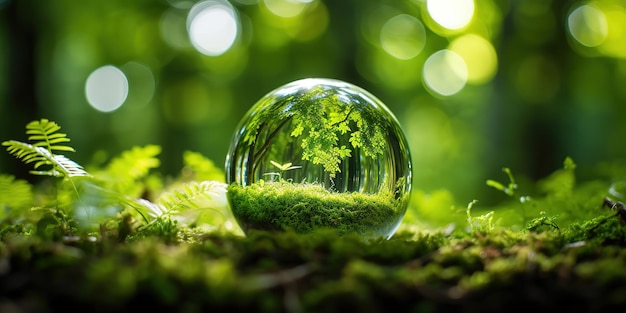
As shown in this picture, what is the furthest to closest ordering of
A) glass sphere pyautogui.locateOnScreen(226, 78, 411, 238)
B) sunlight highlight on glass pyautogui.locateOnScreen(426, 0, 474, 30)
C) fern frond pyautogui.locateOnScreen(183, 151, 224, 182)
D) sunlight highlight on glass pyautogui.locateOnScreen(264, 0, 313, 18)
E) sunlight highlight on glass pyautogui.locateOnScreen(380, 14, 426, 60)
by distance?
1. sunlight highlight on glass pyautogui.locateOnScreen(380, 14, 426, 60)
2. sunlight highlight on glass pyautogui.locateOnScreen(264, 0, 313, 18)
3. sunlight highlight on glass pyautogui.locateOnScreen(426, 0, 474, 30)
4. fern frond pyautogui.locateOnScreen(183, 151, 224, 182)
5. glass sphere pyautogui.locateOnScreen(226, 78, 411, 238)

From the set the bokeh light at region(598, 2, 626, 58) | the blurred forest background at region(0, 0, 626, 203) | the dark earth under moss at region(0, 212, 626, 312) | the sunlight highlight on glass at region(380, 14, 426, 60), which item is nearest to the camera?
the dark earth under moss at region(0, 212, 626, 312)

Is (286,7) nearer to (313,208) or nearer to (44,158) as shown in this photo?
(44,158)

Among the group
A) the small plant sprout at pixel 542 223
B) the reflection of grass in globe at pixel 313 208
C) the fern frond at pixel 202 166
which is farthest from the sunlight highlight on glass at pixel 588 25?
the reflection of grass in globe at pixel 313 208

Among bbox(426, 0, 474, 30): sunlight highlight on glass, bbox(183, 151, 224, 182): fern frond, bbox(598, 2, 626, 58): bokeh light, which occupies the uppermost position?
bbox(598, 2, 626, 58): bokeh light

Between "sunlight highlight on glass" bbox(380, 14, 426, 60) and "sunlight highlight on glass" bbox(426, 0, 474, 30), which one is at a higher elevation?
"sunlight highlight on glass" bbox(426, 0, 474, 30)

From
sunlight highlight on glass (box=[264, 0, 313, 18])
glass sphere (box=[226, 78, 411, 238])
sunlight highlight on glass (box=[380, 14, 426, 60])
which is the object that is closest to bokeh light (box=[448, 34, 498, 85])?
sunlight highlight on glass (box=[380, 14, 426, 60])

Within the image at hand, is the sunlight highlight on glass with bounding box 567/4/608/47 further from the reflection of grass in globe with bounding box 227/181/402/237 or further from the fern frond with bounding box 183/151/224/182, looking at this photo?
the reflection of grass in globe with bounding box 227/181/402/237

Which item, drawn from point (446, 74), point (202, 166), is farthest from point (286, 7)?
point (202, 166)

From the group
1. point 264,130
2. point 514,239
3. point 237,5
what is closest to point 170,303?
point 264,130
